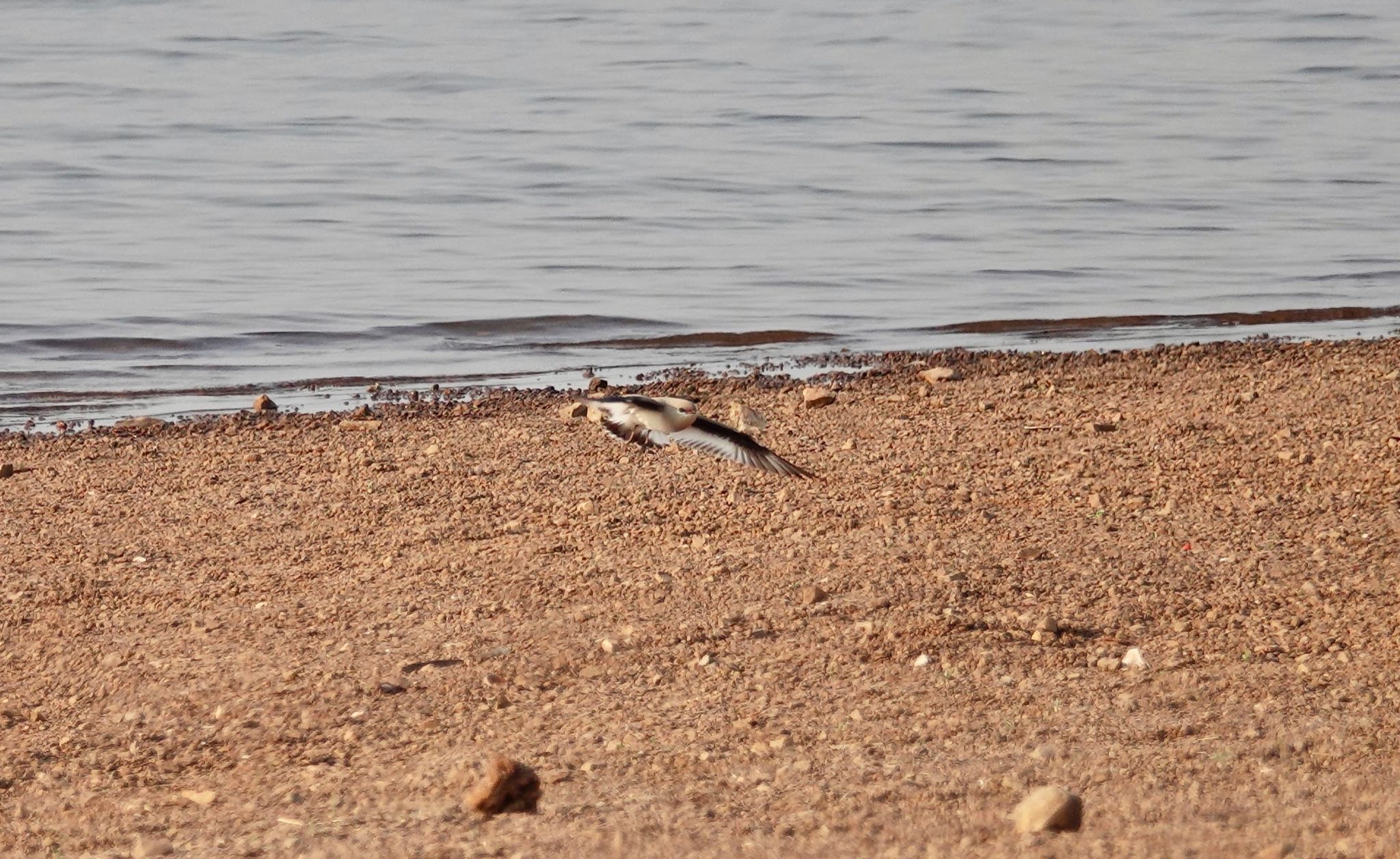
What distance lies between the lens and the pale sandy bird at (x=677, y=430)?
18.4 feet

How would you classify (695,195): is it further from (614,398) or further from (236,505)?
(614,398)

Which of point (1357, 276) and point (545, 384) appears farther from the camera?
point (1357, 276)

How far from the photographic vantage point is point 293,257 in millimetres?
15023

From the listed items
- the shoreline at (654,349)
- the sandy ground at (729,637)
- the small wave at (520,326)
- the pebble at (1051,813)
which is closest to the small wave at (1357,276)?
the shoreline at (654,349)

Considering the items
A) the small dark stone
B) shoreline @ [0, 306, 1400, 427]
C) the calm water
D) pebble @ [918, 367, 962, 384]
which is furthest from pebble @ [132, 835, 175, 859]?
pebble @ [918, 367, 962, 384]

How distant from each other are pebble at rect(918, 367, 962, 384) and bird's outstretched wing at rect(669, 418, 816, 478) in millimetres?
4335

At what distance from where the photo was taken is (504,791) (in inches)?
156

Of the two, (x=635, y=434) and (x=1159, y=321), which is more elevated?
(x=635, y=434)

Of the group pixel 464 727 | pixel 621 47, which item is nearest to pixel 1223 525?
pixel 464 727

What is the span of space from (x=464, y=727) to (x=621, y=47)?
2865cm

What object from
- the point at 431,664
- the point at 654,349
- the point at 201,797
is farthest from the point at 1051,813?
the point at 654,349

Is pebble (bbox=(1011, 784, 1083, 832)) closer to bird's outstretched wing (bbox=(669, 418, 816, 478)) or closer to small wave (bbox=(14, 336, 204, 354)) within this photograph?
bird's outstretched wing (bbox=(669, 418, 816, 478))

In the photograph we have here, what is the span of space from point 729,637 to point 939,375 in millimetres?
4844

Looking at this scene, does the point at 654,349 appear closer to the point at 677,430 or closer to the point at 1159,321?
the point at 1159,321
